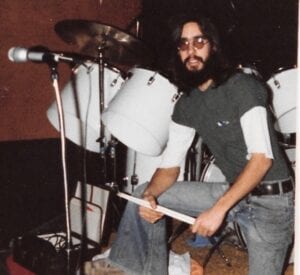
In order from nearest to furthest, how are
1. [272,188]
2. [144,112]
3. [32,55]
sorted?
[32,55] → [272,188] → [144,112]

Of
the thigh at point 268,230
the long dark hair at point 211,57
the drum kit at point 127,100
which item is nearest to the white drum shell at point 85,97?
the drum kit at point 127,100

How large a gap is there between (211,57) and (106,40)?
853 millimetres

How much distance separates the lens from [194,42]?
220 centimetres

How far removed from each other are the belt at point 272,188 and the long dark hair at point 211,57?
1.70 ft

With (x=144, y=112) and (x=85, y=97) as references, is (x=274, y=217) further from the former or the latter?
(x=85, y=97)

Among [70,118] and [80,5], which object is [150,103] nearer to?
[70,118]

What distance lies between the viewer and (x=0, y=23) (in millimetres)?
3547

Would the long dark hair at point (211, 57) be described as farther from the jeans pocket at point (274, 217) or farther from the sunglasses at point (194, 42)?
the jeans pocket at point (274, 217)

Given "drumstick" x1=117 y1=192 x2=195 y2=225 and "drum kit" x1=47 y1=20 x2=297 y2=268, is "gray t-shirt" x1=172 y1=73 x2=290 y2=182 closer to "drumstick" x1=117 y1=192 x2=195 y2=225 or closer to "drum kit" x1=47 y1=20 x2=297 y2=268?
"drumstick" x1=117 y1=192 x2=195 y2=225

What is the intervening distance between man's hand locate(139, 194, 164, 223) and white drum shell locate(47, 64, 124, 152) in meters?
1.01

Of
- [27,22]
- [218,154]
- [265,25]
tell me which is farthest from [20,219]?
[265,25]

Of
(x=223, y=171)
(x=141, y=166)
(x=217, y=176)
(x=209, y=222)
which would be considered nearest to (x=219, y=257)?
(x=217, y=176)

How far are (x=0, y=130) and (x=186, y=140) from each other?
1965 mm

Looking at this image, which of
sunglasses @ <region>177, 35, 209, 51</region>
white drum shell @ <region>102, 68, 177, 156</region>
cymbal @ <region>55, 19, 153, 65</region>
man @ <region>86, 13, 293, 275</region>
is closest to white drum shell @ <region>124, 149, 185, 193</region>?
white drum shell @ <region>102, 68, 177, 156</region>
